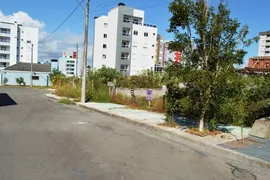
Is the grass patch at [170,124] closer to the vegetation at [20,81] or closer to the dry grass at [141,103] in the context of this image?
the dry grass at [141,103]

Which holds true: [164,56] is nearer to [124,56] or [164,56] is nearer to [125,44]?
[125,44]

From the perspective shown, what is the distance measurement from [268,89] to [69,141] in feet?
26.0

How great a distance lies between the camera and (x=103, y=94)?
21.0 metres

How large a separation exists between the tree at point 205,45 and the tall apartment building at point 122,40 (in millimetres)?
56887

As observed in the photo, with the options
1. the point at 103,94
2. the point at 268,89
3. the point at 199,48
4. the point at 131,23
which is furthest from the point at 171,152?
the point at 131,23

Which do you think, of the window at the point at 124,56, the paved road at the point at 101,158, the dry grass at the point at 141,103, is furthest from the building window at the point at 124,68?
the paved road at the point at 101,158

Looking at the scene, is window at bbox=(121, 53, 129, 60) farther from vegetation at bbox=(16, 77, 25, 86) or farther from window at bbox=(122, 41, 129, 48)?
vegetation at bbox=(16, 77, 25, 86)

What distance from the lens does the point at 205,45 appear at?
8820mm

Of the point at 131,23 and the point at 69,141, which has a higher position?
the point at 131,23

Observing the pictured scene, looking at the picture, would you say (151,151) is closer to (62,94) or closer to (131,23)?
(62,94)

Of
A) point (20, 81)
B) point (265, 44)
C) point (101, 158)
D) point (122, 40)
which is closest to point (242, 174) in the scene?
point (101, 158)

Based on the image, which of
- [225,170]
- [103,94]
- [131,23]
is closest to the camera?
[225,170]

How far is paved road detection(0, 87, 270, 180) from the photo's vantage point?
17.2ft

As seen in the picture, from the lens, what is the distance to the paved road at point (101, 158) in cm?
524
